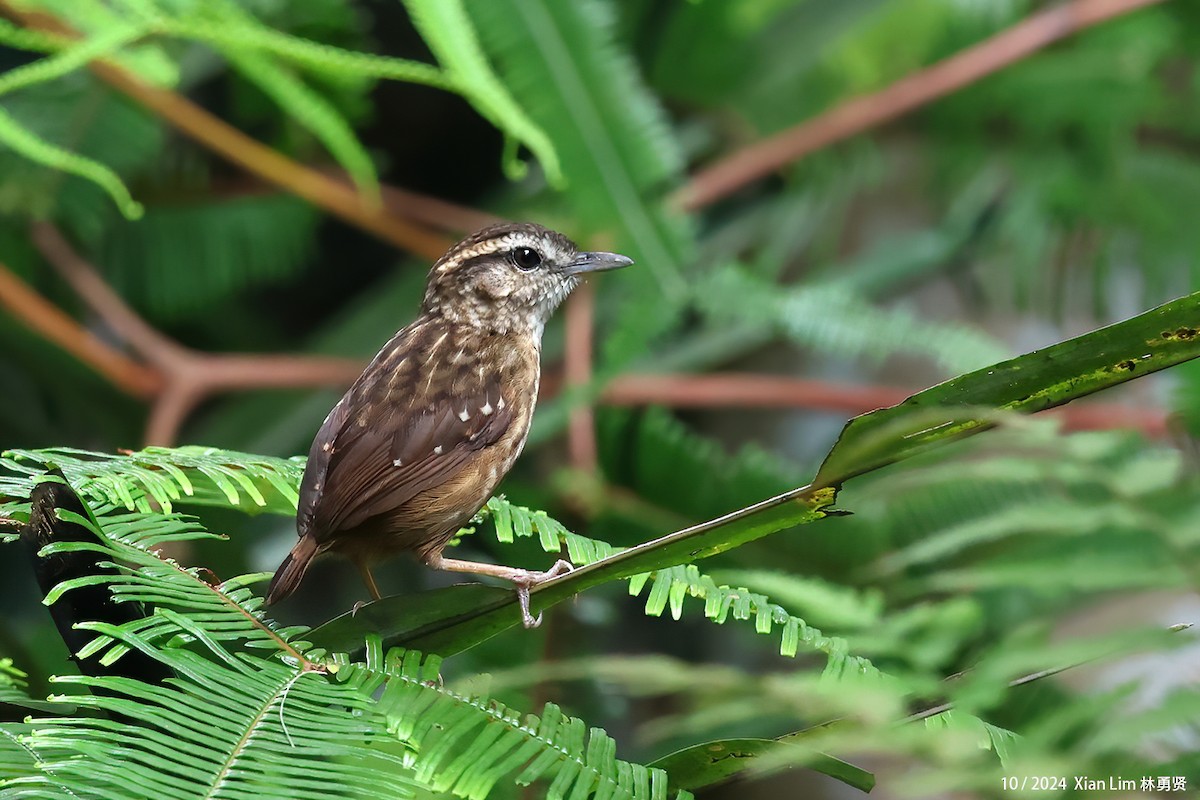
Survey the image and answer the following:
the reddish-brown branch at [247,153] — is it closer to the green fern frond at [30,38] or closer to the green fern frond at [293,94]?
the green fern frond at [30,38]

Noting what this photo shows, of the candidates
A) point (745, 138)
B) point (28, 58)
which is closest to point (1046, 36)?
point (745, 138)

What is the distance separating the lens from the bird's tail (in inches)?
58.1

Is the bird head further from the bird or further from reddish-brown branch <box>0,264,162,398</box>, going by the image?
reddish-brown branch <box>0,264,162,398</box>

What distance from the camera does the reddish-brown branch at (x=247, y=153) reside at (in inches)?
103

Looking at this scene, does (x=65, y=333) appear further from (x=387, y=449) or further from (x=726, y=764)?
(x=726, y=764)

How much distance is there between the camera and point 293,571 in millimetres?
1505

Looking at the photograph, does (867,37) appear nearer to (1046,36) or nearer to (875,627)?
(1046,36)

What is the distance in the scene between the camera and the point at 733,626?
3445 mm

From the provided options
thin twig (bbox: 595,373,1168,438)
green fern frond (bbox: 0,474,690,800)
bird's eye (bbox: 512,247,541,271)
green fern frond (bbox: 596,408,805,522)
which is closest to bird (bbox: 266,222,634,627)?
bird's eye (bbox: 512,247,541,271)

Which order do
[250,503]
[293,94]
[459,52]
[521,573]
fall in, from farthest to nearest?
[293,94] < [459,52] < [250,503] < [521,573]

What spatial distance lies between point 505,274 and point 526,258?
55mm

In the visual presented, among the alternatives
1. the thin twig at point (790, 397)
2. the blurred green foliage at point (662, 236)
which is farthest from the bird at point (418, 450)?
the thin twig at point (790, 397)

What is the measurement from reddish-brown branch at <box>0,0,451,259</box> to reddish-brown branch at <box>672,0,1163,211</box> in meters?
0.82

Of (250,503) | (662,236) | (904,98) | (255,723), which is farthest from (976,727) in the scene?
(904,98)
